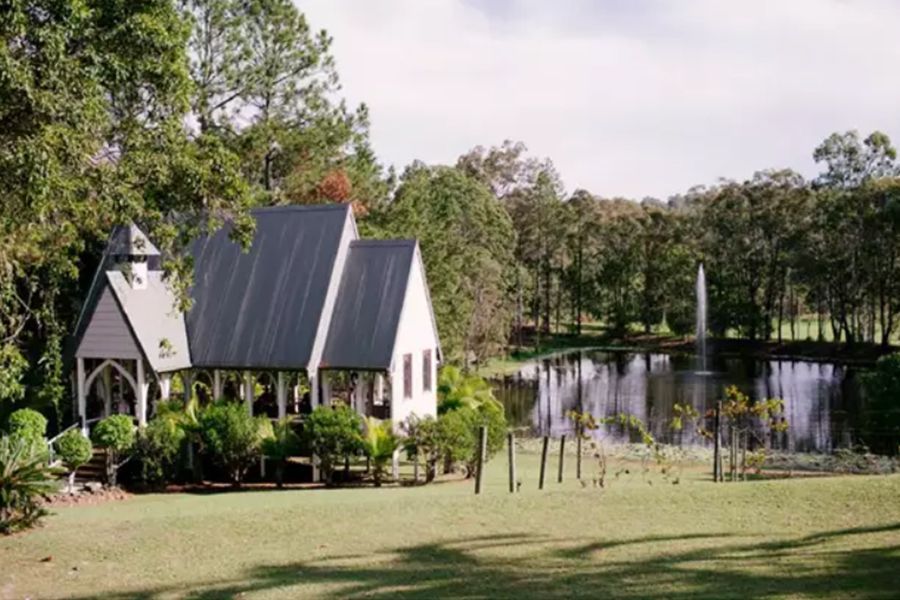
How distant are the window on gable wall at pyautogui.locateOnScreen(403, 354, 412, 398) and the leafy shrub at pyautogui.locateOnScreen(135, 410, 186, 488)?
5.42 m

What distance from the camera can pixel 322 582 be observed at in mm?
9406

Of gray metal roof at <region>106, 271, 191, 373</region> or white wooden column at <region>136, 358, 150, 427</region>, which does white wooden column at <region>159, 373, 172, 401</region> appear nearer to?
gray metal roof at <region>106, 271, 191, 373</region>

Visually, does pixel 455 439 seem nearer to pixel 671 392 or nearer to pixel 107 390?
pixel 107 390

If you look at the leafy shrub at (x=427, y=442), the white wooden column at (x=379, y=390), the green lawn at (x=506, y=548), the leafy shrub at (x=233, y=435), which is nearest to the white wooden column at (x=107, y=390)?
the leafy shrub at (x=233, y=435)

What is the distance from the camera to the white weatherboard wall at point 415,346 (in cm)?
2138

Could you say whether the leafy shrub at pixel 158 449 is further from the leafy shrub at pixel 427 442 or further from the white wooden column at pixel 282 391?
the leafy shrub at pixel 427 442

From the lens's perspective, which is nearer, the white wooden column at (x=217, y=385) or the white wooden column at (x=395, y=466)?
the white wooden column at (x=395, y=466)

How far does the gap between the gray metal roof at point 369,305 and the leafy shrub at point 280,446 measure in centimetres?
195

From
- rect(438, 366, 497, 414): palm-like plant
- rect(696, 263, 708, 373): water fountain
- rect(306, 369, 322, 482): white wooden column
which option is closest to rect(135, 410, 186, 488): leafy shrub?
rect(306, 369, 322, 482): white wooden column

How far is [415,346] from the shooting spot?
22.4 metres

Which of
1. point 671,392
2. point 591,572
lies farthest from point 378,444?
point 671,392

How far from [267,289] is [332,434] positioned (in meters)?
4.76

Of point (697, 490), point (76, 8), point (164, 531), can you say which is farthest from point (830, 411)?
point (76, 8)

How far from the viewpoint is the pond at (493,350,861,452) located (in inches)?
1139
